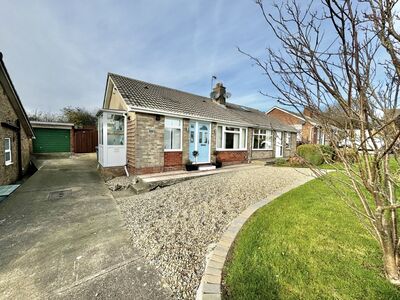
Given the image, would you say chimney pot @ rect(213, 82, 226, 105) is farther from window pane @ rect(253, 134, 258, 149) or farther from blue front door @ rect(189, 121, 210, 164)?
blue front door @ rect(189, 121, 210, 164)

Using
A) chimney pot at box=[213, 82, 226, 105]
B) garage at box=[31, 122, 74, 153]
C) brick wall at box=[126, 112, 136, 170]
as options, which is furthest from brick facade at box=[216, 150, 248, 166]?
garage at box=[31, 122, 74, 153]

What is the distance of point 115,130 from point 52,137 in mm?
13107

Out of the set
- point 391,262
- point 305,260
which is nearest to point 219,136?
point 305,260

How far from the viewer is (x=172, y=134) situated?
9.37 metres

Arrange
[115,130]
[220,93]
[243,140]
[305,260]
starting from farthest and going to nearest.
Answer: [220,93] < [243,140] < [115,130] < [305,260]

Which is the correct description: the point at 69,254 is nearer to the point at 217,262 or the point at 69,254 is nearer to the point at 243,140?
the point at 217,262

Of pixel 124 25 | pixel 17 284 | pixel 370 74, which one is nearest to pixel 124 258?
pixel 17 284

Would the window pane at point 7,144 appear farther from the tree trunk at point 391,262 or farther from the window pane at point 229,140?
the tree trunk at point 391,262

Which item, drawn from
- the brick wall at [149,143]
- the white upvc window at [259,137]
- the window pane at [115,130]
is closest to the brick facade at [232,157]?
the white upvc window at [259,137]

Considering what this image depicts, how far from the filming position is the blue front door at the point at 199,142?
1003 cm

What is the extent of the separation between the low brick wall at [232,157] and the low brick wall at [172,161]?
3.02 metres

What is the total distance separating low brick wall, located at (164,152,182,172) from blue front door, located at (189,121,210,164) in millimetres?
786

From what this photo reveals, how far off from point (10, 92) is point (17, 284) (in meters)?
10.5

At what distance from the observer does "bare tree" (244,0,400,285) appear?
1570 mm
